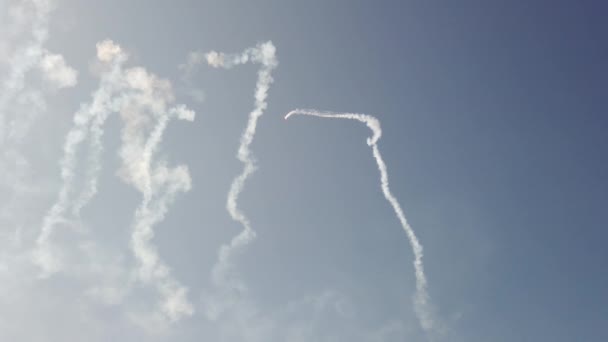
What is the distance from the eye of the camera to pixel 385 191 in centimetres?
4991

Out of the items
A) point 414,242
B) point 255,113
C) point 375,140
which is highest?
point 255,113

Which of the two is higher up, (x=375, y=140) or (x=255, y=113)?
(x=255, y=113)

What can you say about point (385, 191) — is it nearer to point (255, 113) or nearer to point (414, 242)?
point (414, 242)

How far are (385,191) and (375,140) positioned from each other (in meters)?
7.85

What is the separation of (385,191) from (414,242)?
8.96 meters

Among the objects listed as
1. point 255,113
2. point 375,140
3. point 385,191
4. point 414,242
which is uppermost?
point 255,113

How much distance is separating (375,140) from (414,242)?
54.4 feet

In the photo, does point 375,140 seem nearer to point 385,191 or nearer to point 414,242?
point 385,191

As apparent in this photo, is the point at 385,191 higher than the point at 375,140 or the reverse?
the reverse

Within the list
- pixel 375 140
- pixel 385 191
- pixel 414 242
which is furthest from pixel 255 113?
pixel 414 242

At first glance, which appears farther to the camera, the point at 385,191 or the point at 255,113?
the point at 385,191

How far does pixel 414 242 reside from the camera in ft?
168

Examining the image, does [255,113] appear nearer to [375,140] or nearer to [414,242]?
[375,140]

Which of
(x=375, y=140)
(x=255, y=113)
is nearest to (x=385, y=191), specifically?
(x=375, y=140)
